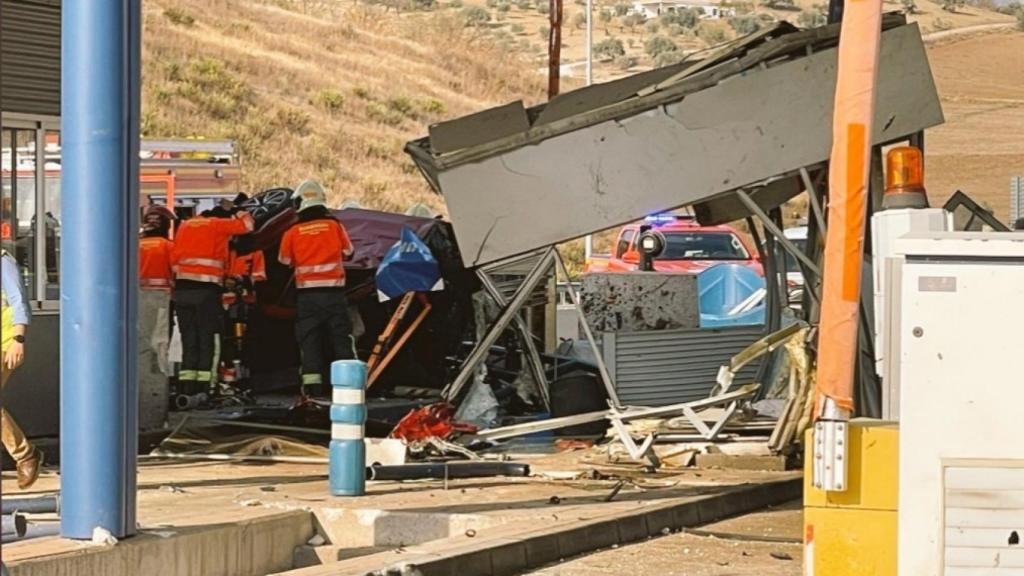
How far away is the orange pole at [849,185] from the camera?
6805 mm

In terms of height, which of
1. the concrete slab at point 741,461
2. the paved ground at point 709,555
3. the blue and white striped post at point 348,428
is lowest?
the paved ground at point 709,555

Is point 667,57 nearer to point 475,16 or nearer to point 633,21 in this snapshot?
point 633,21

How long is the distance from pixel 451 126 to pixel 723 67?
7.48 ft

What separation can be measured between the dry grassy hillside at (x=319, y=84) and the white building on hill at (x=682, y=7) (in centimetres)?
1499

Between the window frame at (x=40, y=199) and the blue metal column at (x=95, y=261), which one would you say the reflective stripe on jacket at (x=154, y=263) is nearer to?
the window frame at (x=40, y=199)

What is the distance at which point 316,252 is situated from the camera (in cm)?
1644

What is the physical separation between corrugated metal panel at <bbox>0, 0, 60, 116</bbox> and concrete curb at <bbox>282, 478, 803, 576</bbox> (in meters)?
6.69

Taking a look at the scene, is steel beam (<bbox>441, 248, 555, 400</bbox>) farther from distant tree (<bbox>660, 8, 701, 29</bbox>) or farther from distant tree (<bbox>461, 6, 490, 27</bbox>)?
distant tree (<bbox>660, 8, 701, 29</bbox>)

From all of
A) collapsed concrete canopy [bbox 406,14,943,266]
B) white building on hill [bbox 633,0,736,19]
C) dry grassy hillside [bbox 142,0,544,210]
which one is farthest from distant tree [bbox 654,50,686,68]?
collapsed concrete canopy [bbox 406,14,943,266]

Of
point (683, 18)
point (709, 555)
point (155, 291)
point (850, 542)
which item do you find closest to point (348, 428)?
point (709, 555)

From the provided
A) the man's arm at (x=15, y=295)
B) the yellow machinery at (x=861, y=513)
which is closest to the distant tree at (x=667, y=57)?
the man's arm at (x=15, y=295)

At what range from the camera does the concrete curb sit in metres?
9.05

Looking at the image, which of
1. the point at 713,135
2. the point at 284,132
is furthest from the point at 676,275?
the point at 284,132

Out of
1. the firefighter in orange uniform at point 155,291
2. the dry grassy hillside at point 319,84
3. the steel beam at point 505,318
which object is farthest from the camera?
the dry grassy hillside at point 319,84
